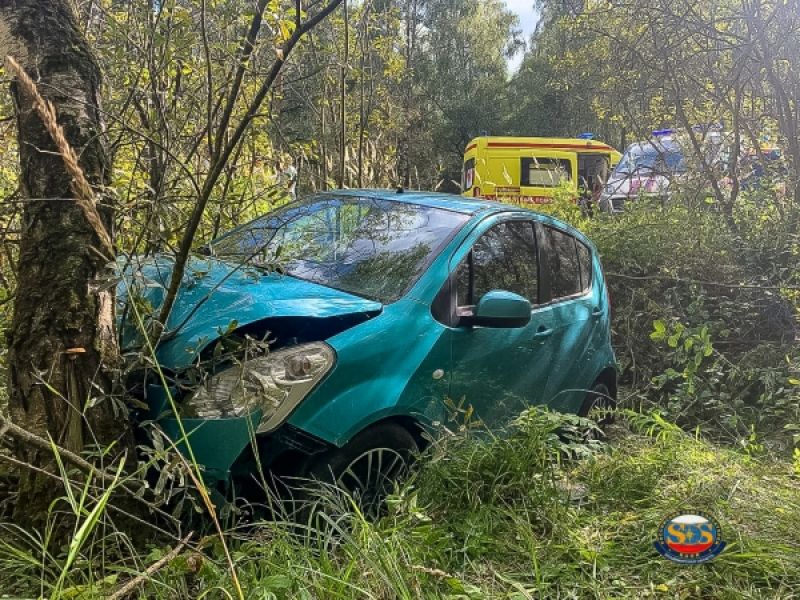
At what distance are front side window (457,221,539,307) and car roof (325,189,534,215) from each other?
14 centimetres

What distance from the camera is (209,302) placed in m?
2.85

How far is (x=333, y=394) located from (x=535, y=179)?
14236mm

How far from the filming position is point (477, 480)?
2758 millimetres

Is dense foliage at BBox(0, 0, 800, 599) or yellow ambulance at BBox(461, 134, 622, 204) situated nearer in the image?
dense foliage at BBox(0, 0, 800, 599)

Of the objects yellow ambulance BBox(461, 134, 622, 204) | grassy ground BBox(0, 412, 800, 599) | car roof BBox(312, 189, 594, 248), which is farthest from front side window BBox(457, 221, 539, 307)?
yellow ambulance BBox(461, 134, 622, 204)

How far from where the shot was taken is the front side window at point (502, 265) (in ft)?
11.3

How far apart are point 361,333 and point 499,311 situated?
2.44 feet

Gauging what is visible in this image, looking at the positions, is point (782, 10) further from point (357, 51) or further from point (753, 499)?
point (753, 499)

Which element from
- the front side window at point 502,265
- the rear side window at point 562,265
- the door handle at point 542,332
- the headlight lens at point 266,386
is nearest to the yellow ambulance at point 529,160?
the rear side window at point 562,265

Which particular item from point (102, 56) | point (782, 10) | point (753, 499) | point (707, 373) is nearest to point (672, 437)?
point (753, 499)

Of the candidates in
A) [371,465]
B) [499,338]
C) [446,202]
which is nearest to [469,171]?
[446,202]

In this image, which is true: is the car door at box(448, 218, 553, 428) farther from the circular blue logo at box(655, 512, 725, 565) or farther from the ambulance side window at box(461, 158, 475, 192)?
the ambulance side window at box(461, 158, 475, 192)

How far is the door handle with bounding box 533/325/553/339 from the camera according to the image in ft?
12.4

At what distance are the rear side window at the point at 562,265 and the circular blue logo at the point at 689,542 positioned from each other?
2.03 meters
